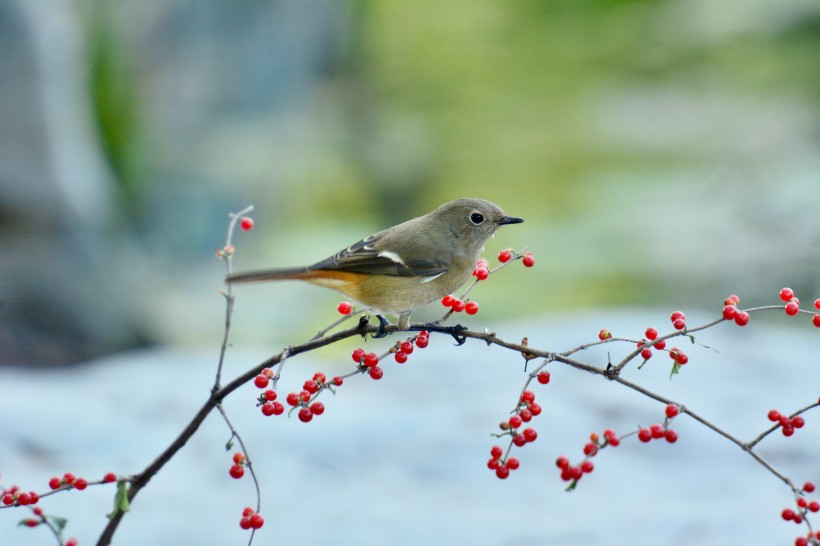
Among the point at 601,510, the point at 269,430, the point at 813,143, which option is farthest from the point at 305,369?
the point at 813,143

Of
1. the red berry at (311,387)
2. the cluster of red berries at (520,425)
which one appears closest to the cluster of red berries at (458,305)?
the cluster of red berries at (520,425)

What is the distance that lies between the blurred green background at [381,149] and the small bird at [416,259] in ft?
7.44

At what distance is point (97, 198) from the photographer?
4.03 m

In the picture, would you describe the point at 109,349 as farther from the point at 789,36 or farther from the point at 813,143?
the point at 789,36

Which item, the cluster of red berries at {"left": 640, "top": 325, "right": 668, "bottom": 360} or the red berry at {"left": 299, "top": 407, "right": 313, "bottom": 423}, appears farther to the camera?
the red berry at {"left": 299, "top": 407, "right": 313, "bottom": 423}

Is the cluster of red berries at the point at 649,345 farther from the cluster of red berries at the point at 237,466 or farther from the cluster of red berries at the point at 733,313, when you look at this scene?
the cluster of red berries at the point at 237,466

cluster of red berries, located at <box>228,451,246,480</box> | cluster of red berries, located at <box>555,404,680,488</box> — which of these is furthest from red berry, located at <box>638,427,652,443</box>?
cluster of red berries, located at <box>228,451,246,480</box>

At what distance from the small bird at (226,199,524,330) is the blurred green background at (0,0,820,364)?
2.27m

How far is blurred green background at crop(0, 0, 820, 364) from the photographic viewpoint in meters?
3.88

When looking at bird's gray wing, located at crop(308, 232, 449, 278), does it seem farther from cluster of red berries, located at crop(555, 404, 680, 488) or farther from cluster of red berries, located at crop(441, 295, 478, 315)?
cluster of red berries, located at crop(555, 404, 680, 488)

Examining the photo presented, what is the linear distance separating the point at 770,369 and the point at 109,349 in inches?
99.9

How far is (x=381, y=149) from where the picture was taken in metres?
6.27

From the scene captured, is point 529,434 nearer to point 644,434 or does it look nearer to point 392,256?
point 644,434

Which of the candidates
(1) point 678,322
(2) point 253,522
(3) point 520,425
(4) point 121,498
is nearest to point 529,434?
(3) point 520,425
